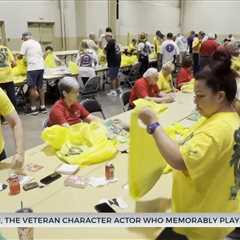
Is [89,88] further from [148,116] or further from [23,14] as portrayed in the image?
[23,14]

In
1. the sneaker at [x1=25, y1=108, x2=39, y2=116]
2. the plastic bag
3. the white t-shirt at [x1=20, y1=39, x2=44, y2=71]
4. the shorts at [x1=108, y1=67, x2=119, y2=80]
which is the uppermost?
the white t-shirt at [x1=20, y1=39, x2=44, y2=71]

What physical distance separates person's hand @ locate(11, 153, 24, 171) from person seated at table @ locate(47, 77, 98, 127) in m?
0.78

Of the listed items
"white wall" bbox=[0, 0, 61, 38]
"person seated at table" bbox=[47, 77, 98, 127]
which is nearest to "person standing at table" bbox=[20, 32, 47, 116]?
"person seated at table" bbox=[47, 77, 98, 127]

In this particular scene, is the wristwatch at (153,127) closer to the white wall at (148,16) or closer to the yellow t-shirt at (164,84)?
the yellow t-shirt at (164,84)

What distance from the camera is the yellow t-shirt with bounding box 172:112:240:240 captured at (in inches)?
45.2

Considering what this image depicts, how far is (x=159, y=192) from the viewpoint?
1.83 meters

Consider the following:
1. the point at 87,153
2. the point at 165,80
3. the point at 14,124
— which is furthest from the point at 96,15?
the point at 14,124

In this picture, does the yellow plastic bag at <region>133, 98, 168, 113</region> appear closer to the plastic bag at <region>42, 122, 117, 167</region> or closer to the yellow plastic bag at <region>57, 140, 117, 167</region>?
the plastic bag at <region>42, 122, 117, 167</region>

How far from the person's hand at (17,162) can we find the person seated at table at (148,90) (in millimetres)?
2181

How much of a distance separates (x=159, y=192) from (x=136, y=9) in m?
12.6

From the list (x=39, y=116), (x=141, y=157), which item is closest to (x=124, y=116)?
(x=141, y=157)

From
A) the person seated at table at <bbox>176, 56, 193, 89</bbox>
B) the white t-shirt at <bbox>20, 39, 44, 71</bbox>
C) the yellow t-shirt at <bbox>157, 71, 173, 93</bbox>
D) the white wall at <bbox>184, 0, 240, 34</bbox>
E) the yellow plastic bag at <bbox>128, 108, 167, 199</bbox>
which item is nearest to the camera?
the yellow plastic bag at <bbox>128, 108, 167, 199</bbox>

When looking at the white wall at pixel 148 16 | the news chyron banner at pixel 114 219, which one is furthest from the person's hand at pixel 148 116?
the white wall at pixel 148 16

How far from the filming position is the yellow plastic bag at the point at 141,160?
147 centimetres
